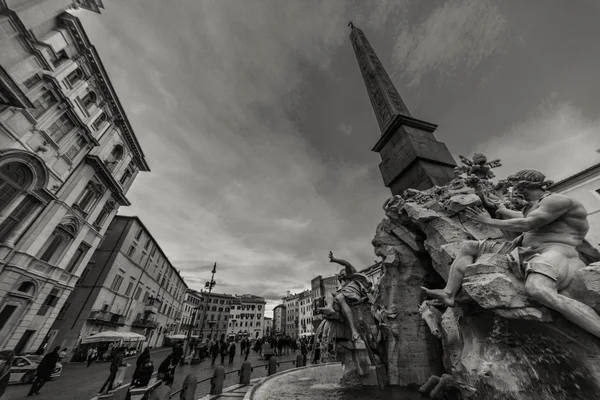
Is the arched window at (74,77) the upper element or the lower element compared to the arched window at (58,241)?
upper

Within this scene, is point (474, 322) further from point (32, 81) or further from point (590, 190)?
point (32, 81)

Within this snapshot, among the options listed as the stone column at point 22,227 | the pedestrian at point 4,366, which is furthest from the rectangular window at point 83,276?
the pedestrian at point 4,366

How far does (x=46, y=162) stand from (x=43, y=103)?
4.05m

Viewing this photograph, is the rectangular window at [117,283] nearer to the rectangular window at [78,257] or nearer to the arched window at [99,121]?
the rectangular window at [78,257]

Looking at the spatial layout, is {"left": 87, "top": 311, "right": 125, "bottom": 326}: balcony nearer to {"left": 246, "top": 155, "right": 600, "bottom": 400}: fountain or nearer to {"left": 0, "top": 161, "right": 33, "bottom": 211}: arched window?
{"left": 0, "top": 161, "right": 33, "bottom": 211}: arched window

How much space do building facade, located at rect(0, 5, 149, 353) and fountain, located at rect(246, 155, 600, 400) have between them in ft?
60.4

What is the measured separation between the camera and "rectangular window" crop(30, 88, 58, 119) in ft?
49.0

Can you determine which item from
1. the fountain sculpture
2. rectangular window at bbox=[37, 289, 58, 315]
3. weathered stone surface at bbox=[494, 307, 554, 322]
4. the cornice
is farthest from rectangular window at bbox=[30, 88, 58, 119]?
weathered stone surface at bbox=[494, 307, 554, 322]

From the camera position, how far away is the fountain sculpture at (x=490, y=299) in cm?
234

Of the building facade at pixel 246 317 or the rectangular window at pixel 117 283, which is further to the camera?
the building facade at pixel 246 317

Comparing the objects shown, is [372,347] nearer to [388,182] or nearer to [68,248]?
[388,182]

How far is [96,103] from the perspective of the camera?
811 inches

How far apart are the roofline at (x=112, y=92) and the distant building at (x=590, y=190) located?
124 ft

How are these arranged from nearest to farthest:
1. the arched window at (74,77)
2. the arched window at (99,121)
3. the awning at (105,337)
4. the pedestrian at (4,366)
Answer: the pedestrian at (4,366), the awning at (105,337), the arched window at (74,77), the arched window at (99,121)
